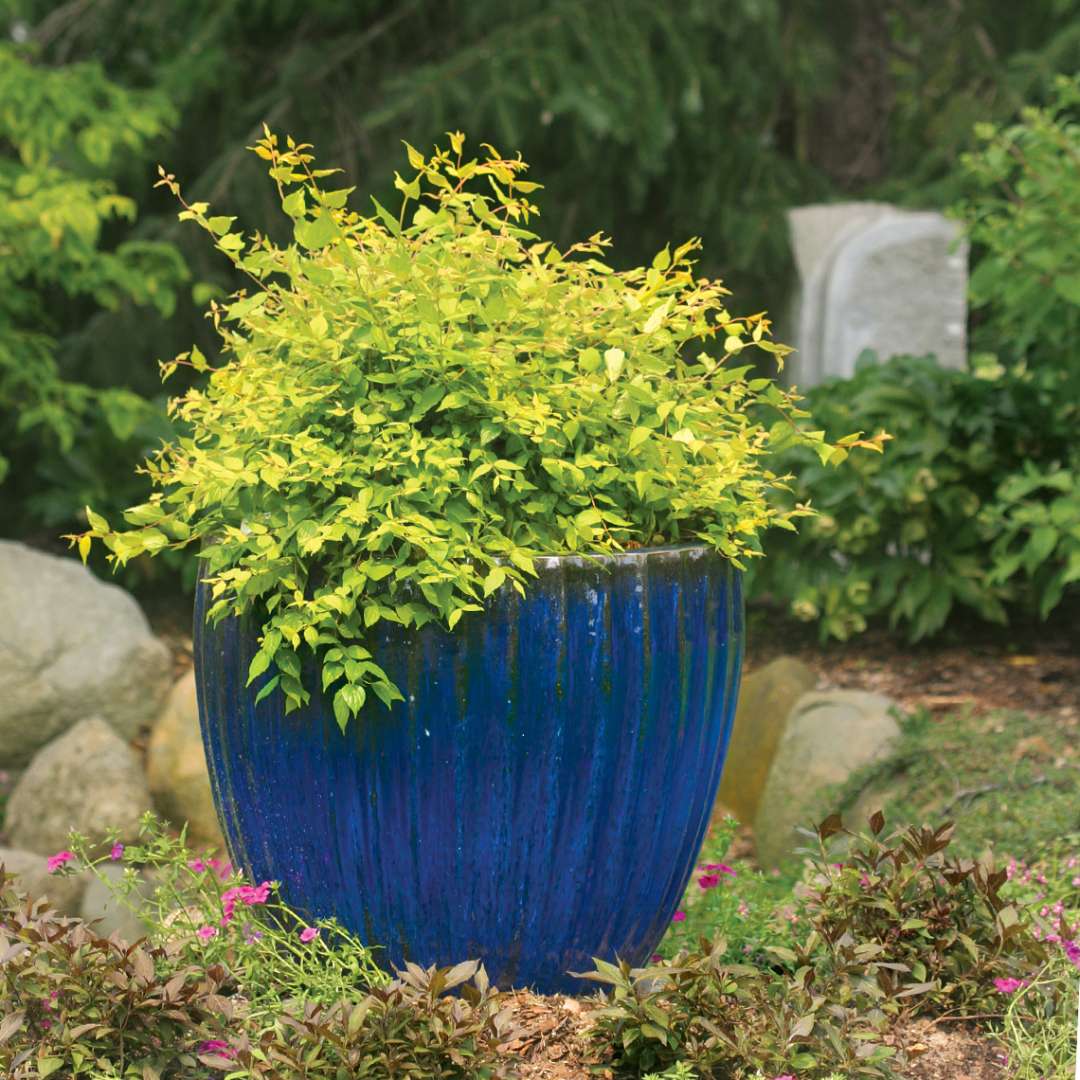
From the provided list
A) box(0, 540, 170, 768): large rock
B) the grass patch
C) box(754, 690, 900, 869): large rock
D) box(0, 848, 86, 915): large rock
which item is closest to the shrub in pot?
the grass patch

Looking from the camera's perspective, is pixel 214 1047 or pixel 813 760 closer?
pixel 214 1047

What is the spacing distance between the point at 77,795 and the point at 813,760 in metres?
2.60

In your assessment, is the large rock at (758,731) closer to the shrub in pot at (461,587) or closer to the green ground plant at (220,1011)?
the shrub in pot at (461,587)

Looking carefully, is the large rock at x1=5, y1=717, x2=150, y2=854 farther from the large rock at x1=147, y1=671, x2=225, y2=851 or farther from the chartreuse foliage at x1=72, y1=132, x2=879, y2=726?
the chartreuse foliage at x1=72, y1=132, x2=879, y2=726

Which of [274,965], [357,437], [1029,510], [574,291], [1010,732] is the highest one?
[574,291]

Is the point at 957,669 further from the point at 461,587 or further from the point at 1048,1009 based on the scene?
the point at 461,587

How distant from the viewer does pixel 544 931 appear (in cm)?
280

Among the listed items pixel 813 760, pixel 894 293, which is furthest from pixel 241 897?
pixel 894 293

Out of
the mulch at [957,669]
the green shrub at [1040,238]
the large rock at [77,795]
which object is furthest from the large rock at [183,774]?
the green shrub at [1040,238]

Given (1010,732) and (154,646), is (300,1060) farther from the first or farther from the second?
(154,646)

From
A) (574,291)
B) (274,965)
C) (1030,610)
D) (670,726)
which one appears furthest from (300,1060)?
(1030,610)

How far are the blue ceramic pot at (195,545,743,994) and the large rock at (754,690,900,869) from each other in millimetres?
2098

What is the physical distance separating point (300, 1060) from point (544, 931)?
0.56 m

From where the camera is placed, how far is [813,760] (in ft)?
16.4
